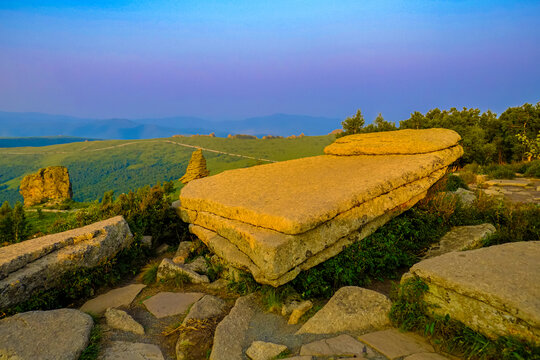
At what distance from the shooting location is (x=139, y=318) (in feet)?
16.4

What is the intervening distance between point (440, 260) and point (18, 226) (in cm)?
1031

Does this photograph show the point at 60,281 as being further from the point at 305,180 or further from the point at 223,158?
the point at 223,158

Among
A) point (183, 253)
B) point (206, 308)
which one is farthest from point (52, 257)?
point (206, 308)

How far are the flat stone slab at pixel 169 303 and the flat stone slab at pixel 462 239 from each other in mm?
4857

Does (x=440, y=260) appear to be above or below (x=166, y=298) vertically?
above

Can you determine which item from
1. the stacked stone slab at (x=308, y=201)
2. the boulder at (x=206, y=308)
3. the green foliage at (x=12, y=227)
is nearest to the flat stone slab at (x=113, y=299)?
the boulder at (x=206, y=308)

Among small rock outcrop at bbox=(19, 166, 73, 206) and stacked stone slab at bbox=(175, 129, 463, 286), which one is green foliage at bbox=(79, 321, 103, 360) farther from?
small rock outcrop at bbox=(19, 166, 73, 206)

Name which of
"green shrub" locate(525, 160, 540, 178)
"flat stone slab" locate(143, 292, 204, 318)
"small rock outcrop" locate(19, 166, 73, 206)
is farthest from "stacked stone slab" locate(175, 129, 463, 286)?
"small rock outcrop" locate(19, 166, 73, 206)

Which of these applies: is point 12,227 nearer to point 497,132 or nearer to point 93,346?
point 93,346

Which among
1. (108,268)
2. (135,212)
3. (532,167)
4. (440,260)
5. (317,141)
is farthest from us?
(317,141)

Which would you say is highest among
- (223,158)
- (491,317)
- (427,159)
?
(427,159)

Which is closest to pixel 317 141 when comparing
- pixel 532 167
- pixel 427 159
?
pixel 532 167

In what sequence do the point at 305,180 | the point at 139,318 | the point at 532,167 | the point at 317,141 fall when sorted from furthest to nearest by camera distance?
the point at 317,141 → the point at 532,167 → the point at 305,180 → the point at 139,318

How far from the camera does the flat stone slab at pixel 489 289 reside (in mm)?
3105
